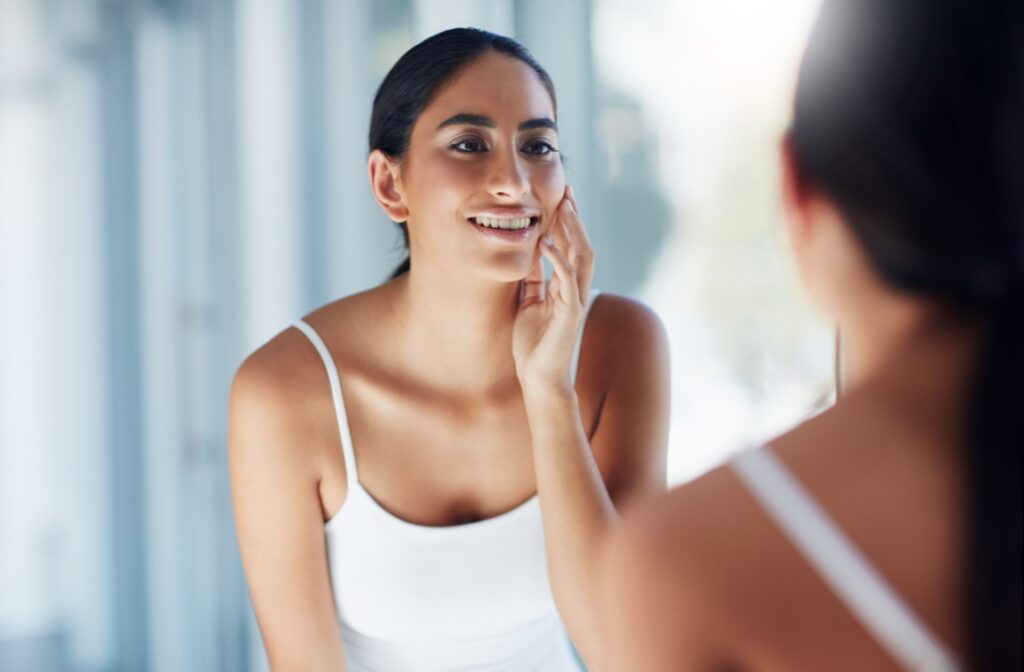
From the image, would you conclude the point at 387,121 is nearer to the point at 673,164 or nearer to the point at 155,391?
the point at 673,164

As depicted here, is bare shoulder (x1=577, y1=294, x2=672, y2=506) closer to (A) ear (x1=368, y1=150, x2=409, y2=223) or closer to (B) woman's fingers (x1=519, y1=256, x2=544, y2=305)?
(B) woman's fingers (x1=519, y1=256, x2=544, y2=305)

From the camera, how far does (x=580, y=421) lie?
117 cm

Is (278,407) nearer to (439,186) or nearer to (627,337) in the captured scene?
(439,186)

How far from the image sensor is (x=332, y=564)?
1313 millimetres

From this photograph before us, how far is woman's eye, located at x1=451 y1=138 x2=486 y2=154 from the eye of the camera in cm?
125

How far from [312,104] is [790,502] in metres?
1.85

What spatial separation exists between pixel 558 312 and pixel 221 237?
4.02 feet

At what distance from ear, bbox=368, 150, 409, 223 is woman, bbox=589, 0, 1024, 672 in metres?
0.89

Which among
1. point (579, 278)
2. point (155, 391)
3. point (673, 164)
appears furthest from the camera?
point (155, 391)

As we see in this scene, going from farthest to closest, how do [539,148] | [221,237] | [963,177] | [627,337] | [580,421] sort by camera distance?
[221,237], [627,337], [539,148], [580,421], [963,177]

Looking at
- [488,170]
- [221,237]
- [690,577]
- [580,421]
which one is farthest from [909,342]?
[221,237]

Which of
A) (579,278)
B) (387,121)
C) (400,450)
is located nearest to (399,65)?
(387,121)

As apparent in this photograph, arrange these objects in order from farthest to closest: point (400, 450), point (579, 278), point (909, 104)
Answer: point (400, 450), point (579, 278), point (909, 104)

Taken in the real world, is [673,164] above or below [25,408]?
above
